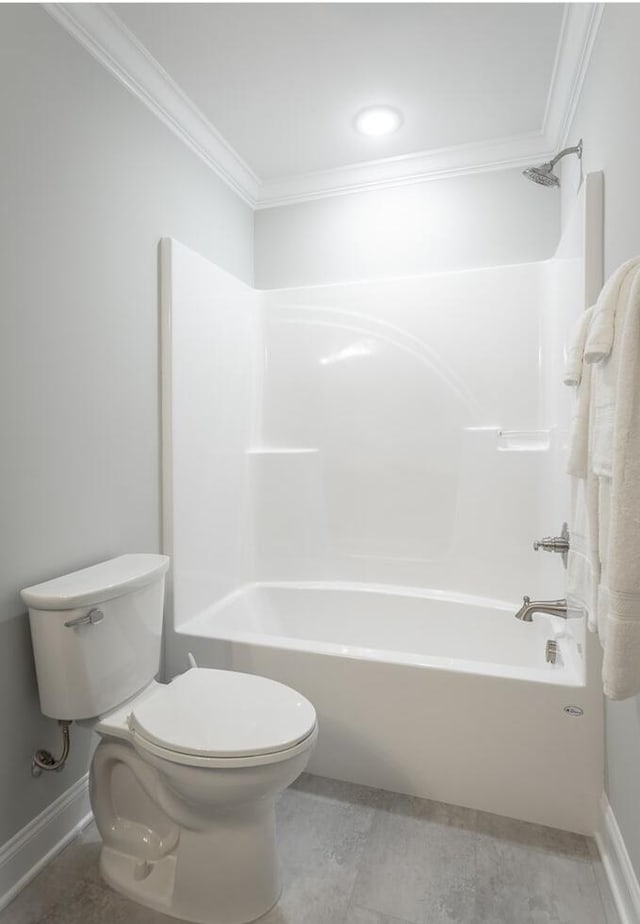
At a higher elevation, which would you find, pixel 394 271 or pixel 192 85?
pixel 192 85

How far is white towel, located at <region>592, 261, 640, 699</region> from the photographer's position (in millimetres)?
919

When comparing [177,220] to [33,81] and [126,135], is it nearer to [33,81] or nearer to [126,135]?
[126,135]

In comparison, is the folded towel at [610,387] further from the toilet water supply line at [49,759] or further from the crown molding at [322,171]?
the toilet water supply line at [49,759]

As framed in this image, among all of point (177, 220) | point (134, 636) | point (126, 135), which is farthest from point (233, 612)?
point (126, 135)

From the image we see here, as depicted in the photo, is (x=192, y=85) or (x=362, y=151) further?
(x=362, y=151)

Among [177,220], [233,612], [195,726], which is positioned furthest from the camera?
[233,612]

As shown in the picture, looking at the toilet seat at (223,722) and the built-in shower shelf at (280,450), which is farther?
the built-in shower shelf at (280,450)

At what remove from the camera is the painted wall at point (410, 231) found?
246 cm

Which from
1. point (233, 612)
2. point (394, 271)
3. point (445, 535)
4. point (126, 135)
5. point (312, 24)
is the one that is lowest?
point (233, 612)

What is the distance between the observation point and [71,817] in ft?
5.30

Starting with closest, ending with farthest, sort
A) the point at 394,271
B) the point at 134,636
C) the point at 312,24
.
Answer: the point at 134,636
the point at 312,24
the point at 394,271

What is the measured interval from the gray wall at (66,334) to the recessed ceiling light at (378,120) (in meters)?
0.80

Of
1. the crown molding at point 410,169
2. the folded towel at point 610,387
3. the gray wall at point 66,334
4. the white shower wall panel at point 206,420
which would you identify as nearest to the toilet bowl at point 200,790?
the gray wall at point 66,334

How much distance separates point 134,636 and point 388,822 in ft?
3.23
